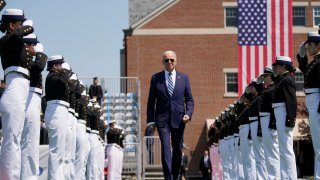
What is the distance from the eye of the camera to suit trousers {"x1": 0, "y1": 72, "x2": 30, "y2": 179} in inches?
405

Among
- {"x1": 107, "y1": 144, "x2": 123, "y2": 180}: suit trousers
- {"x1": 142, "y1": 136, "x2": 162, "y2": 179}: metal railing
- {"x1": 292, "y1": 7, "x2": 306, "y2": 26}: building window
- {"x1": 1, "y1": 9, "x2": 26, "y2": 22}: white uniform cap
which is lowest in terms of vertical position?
{"x1": 142, "y1": 136, "x2": 162, "y2": 179}: metal railing

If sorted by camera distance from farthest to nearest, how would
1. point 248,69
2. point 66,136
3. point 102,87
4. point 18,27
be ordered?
point 102,87 < point 248,69 < point 66,136 < point 18,27

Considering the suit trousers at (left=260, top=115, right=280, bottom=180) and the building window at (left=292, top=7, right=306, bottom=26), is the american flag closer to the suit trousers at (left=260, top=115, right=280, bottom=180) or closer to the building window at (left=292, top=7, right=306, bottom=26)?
the suit trousers at (left=260, top=115, right=280, bottom=180)

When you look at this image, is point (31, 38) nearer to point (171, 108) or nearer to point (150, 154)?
point (171, 108)

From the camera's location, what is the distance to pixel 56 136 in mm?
14352

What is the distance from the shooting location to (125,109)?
141 ft

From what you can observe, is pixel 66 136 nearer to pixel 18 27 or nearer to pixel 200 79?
pixel 18 27

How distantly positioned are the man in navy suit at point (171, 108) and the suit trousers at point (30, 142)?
289cm

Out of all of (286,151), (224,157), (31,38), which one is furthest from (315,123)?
(224,157)

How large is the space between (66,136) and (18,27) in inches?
169

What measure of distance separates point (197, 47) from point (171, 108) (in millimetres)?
39460

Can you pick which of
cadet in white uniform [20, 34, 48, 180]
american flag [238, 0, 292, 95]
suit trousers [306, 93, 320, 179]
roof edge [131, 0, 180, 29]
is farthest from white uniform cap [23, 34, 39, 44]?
roof edge [131, 0, 180, 29]

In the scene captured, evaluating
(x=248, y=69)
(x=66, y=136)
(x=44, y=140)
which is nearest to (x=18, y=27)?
(x=66, y=136)

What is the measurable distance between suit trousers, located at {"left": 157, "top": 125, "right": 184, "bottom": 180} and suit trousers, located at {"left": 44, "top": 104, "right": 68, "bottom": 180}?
5.39 feet
